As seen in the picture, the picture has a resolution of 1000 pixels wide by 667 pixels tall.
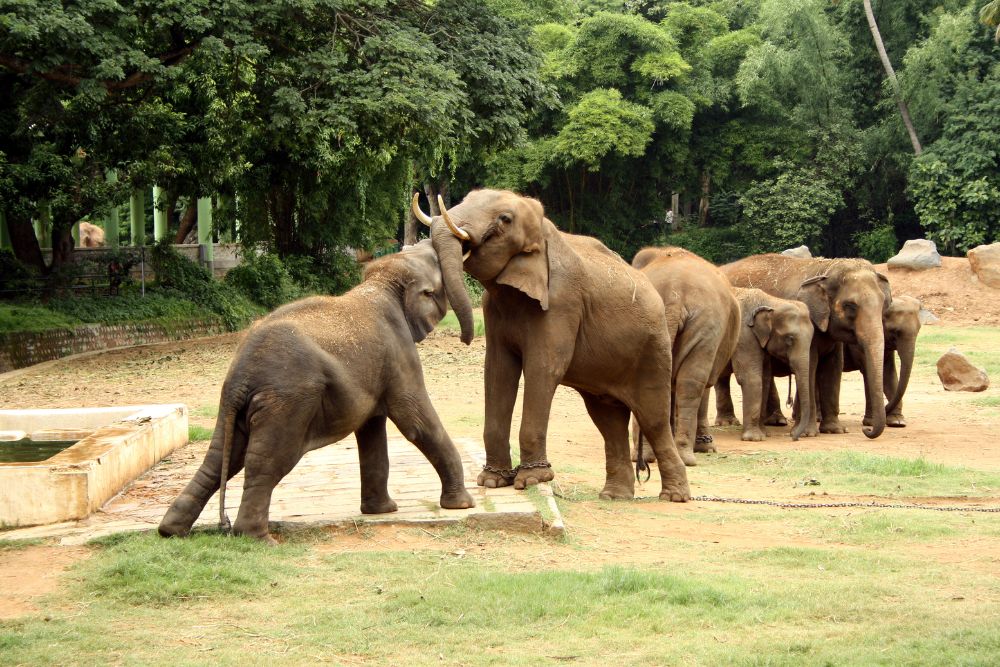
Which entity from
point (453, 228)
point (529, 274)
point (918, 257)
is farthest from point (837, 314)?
point (918, 257)

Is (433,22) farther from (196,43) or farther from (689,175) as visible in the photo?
(689,175)

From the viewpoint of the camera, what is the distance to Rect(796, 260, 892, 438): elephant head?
14141mm

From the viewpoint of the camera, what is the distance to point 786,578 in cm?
642

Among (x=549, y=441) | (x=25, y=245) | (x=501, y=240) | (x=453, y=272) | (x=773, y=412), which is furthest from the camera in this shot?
(x=25, y=245)

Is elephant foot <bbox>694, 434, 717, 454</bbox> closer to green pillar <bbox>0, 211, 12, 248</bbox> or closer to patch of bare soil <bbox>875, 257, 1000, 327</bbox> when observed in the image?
patch of bare soil <bbox>875, 257, 1000, 327</bbox>

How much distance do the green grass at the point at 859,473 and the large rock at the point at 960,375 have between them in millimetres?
7036

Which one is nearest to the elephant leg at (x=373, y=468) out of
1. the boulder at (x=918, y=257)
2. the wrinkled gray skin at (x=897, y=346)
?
the wrinkled gray skin at (x=897, y=346)

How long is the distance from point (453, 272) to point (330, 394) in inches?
51.4

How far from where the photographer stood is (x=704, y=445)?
12828 millimetres

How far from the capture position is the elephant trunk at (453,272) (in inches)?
294

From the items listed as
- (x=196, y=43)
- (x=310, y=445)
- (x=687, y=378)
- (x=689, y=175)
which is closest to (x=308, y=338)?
(x=310, y=445)

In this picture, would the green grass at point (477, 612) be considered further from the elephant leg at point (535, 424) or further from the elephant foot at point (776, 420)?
the elephant foot at point (776, 420)

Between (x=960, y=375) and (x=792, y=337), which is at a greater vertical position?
A: (x=792, y=337)

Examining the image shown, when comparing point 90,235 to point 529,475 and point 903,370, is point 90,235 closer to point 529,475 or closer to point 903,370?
point 903,370
